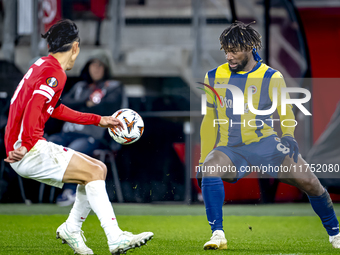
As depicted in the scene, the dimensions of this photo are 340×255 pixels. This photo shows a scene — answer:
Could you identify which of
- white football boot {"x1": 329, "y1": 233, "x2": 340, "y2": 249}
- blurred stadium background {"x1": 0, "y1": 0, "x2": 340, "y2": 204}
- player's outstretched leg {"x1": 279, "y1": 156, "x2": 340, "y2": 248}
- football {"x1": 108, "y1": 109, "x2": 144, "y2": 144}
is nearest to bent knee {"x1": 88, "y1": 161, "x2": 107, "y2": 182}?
football {"x1": 108, "y1": 109, "x2": 144, "y2": 144}

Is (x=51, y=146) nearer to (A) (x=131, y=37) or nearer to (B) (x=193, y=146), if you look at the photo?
(B) (x=193, y=146)

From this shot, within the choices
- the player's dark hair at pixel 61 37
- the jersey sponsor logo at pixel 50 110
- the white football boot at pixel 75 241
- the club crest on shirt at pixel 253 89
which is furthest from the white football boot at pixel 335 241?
the player's dark hair at pixel 61 37

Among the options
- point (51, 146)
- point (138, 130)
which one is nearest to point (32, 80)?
point (51, 146)

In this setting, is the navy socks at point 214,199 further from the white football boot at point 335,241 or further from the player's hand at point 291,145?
the white football boot at point 335,241

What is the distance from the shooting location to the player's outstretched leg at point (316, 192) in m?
3.77

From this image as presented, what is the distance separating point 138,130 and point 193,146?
285 cm

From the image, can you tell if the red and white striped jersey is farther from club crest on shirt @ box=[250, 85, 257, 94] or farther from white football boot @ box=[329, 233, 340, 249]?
white football boot @ box=[329, 233, 340, 249]

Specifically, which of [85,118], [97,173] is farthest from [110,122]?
[97,173]

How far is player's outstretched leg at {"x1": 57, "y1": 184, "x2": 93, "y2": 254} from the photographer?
3.45 meters

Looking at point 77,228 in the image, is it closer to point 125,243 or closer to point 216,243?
point 125,243

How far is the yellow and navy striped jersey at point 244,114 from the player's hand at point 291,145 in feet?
0.33

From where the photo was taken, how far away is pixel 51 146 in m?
3.25

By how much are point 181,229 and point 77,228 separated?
1505 mm

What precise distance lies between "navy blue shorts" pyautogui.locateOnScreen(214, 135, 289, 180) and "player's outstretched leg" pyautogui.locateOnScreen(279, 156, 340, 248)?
13cm
